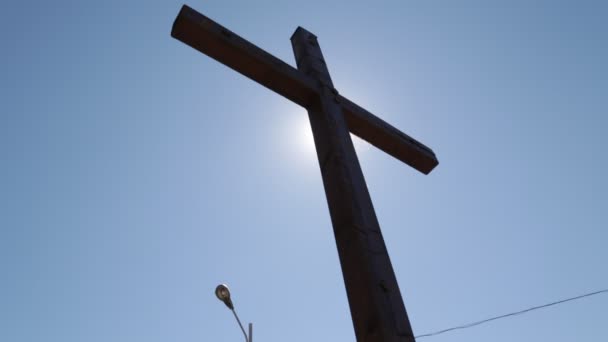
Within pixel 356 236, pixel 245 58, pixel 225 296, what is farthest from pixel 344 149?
pixel 225 296

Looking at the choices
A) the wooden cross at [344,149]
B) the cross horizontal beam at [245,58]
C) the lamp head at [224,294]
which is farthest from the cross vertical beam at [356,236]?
the lamp head at [224,294]

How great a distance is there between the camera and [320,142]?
2412 millimetres

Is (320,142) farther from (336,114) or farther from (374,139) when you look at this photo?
(374,139)

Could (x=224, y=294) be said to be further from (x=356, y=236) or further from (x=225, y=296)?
(x=356, y=236)

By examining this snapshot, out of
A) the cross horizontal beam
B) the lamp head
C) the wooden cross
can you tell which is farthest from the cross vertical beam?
the lamp head

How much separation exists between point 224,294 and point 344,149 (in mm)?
5835

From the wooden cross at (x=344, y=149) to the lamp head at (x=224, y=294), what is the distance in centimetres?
509

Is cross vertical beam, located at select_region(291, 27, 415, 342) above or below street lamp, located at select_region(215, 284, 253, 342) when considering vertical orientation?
below

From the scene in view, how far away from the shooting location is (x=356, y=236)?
182cm

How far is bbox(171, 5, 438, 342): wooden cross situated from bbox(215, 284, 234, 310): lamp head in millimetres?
5090

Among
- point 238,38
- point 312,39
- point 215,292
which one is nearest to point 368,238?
point 238,38

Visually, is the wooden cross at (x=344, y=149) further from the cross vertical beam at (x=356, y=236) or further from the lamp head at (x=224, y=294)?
the lamp head at (x=224, y=294)

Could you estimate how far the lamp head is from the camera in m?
7.45

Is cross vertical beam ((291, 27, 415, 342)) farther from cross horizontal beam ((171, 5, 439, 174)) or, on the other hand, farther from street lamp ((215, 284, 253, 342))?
Result: street lamp ((215, 284, 253, 342))
